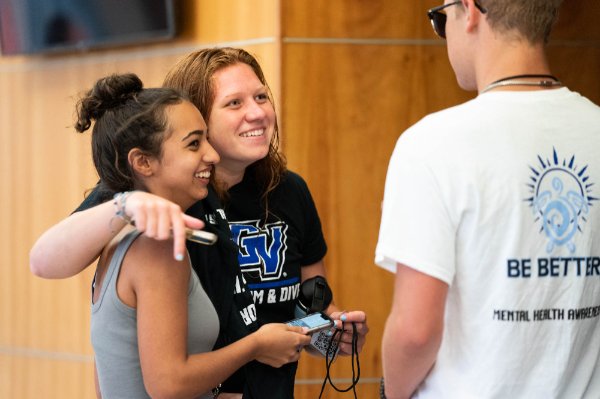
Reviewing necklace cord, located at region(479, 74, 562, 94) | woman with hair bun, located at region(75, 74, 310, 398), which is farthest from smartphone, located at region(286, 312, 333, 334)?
necklace cord, located at region(479, 74, 562, 94)

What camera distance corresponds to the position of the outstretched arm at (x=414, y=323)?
1412mm

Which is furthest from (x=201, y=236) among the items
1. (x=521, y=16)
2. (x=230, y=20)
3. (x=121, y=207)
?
(x=230, y=20)

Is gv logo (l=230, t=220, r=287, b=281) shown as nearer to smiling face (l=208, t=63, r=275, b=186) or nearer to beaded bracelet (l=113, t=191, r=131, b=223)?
smiling face (l=208, t=63, r=275, b=186)

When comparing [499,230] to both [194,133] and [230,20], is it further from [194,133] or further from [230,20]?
[230,20]

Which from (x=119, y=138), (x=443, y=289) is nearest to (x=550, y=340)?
(x=443, y=289)

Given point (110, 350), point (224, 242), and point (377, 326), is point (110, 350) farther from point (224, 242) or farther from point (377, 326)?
point (377, 326)

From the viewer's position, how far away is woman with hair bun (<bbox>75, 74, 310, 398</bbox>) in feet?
5.48

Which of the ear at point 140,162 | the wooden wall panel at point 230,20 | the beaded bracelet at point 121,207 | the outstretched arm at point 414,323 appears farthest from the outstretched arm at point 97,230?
the wooden wall panel at point 230,20

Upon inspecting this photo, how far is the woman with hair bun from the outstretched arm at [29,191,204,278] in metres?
0.03

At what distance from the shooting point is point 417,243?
1.41 meters

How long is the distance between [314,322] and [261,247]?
252 millimetres

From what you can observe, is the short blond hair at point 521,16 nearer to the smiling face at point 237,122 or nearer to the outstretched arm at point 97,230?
the outstretched arm at point 97,230

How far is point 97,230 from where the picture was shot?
1646 mm

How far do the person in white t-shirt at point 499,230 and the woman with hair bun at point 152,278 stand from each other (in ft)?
1.39
